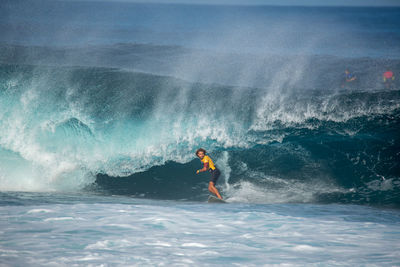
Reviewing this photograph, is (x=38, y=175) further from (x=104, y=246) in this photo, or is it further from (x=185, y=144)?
(x=104, y=246)

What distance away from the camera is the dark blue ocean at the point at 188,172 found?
5316 millimetres

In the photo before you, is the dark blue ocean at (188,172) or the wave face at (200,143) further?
the wave face at (200,143)

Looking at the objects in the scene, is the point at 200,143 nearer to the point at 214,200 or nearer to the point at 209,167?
the point at 209,167

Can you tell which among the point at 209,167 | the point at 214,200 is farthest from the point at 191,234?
the point at 209,167

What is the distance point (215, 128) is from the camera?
35.6 ft

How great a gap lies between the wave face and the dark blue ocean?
39 millimetres

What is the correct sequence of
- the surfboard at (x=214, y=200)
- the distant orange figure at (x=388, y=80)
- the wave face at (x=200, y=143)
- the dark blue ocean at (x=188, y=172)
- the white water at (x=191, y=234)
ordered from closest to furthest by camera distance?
the white water at (x=191, y=234) → the dark blue ocean at (x=188, y=172) → the surfboard at (x=214, y=200) → the wave face at (x=200, y=143) → the distant orange figure at (x=388, y=80)

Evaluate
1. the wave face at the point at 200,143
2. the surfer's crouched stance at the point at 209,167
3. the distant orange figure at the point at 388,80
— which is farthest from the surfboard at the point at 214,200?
the distant orange figure at the point at 388,80

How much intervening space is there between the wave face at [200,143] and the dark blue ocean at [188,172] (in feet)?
0.13

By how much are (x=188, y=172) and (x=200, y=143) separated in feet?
3.17

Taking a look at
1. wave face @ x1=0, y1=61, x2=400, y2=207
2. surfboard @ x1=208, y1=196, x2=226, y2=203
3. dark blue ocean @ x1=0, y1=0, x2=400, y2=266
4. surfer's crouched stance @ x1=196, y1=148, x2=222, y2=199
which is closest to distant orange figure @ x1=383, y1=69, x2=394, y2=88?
dark blue ocean @ x1=0, y1=0, x2=400, y2=266

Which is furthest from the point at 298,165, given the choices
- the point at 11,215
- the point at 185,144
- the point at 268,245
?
the point at 11,215

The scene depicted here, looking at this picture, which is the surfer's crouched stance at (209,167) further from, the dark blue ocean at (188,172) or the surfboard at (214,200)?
the dark blue ocean at (188,172)

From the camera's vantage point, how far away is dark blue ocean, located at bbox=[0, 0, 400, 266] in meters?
5.32
